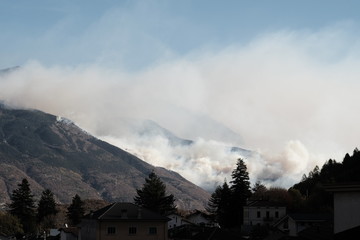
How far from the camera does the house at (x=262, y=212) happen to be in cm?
10912

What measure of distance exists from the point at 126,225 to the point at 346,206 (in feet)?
183

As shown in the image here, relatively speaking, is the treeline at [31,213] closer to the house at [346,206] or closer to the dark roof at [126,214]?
the dark roof at [126,214]

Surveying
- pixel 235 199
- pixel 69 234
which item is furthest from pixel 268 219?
pixel 69 234

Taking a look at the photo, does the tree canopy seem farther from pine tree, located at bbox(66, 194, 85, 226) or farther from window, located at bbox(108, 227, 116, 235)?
window, located at bbox(108, 227, 116, 235)

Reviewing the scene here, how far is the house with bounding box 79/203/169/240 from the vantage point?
74.1m

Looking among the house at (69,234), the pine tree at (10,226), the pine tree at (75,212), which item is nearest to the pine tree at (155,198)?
the pine tree at (75,212)

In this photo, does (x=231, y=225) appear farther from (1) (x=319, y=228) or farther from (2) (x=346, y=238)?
(2) (x=346, y=238)

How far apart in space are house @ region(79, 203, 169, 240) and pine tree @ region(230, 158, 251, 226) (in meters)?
40.1

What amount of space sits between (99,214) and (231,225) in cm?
4302

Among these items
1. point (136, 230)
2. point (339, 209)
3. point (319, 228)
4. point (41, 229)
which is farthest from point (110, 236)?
point (41, 229)

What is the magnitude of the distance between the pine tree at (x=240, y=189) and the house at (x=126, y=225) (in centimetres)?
4009

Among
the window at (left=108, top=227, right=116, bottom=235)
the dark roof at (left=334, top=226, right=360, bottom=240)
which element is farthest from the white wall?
the dark roof at (left=334, top=226, right=360, bottom=240)

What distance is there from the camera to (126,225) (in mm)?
75062

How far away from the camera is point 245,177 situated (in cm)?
11912
